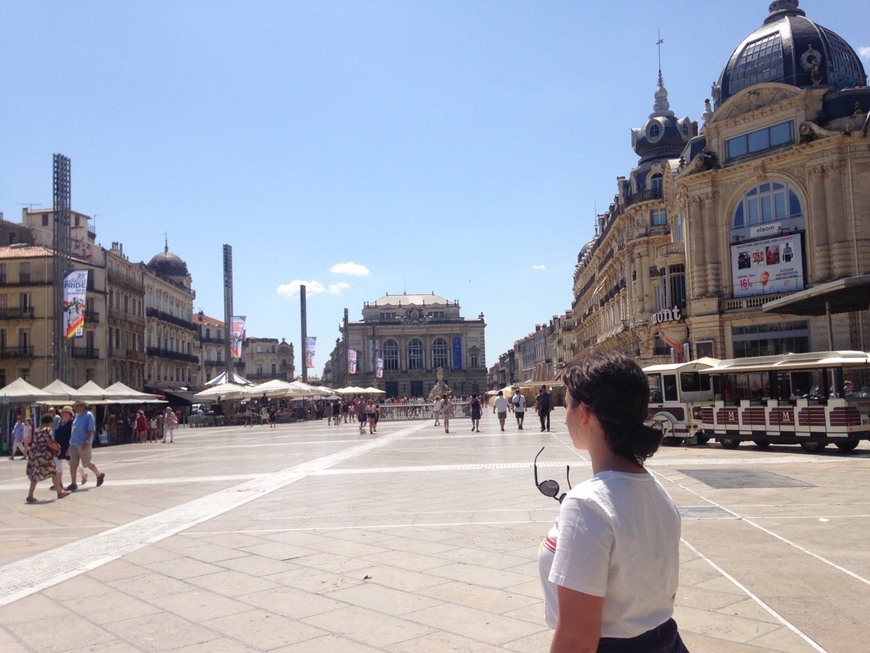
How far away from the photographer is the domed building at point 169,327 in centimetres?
5847

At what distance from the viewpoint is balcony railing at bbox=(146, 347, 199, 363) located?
57688 mm

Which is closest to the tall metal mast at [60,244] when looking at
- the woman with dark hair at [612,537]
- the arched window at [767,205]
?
the arched window at [767,205]

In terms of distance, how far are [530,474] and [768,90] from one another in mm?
24004

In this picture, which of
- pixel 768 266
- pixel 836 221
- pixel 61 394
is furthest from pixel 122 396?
pixel 836 221

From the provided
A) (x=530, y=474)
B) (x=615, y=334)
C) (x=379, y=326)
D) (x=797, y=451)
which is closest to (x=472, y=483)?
(x=530, y=474)

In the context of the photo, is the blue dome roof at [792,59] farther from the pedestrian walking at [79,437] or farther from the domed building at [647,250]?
the pedestrian walking at [79,437]

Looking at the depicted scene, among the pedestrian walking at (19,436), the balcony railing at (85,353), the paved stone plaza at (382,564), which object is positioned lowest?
the paved stone plaza at (382,564)

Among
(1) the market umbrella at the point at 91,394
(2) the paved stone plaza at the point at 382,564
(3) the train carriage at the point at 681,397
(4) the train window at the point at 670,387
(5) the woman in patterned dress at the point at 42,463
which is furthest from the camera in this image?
(1) the market umbrella at the point at 91,394

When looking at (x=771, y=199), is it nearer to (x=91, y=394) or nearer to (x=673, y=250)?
(x=673, y=250)

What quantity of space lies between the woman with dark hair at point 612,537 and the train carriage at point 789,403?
15.7m

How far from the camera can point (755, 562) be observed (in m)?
6.36

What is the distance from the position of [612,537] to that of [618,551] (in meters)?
0.04

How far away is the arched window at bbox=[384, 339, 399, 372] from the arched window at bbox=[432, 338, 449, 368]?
574 cm

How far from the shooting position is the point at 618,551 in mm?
1880
